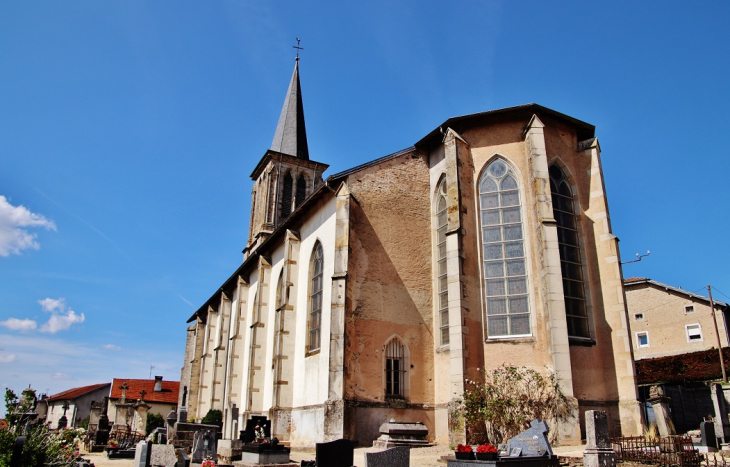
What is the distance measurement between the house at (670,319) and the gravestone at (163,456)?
30.1 metres

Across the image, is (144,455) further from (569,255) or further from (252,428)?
(569,255)

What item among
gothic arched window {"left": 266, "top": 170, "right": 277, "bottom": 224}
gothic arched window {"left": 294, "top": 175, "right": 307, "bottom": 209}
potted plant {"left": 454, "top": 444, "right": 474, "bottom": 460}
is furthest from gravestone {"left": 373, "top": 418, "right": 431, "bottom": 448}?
gothic arched window {"left": 294, "top": 175, "right": 307, "bottom": 209}

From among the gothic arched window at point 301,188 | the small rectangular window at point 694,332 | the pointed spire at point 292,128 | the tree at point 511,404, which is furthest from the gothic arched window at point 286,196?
the tree at point 511,404

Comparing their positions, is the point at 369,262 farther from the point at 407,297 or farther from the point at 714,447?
the point at 714,447

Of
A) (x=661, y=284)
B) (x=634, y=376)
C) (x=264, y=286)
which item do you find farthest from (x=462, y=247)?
(x=661, y=284)

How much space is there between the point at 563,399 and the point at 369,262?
7.25m

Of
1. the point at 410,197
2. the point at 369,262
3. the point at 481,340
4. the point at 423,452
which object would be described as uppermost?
the point at 410,197

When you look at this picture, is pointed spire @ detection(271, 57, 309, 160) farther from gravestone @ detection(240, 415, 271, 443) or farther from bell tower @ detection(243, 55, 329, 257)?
gravestone @ detection(240, 415, 271, 443)

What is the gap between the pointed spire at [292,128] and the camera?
45.0m

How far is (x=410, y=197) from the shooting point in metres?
19.8

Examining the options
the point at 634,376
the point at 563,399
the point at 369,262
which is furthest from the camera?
the point at 369,262

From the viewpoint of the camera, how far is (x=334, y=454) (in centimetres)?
998

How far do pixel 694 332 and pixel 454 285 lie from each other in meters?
23.7

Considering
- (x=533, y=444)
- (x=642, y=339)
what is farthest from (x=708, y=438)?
(x=642, y=339)
